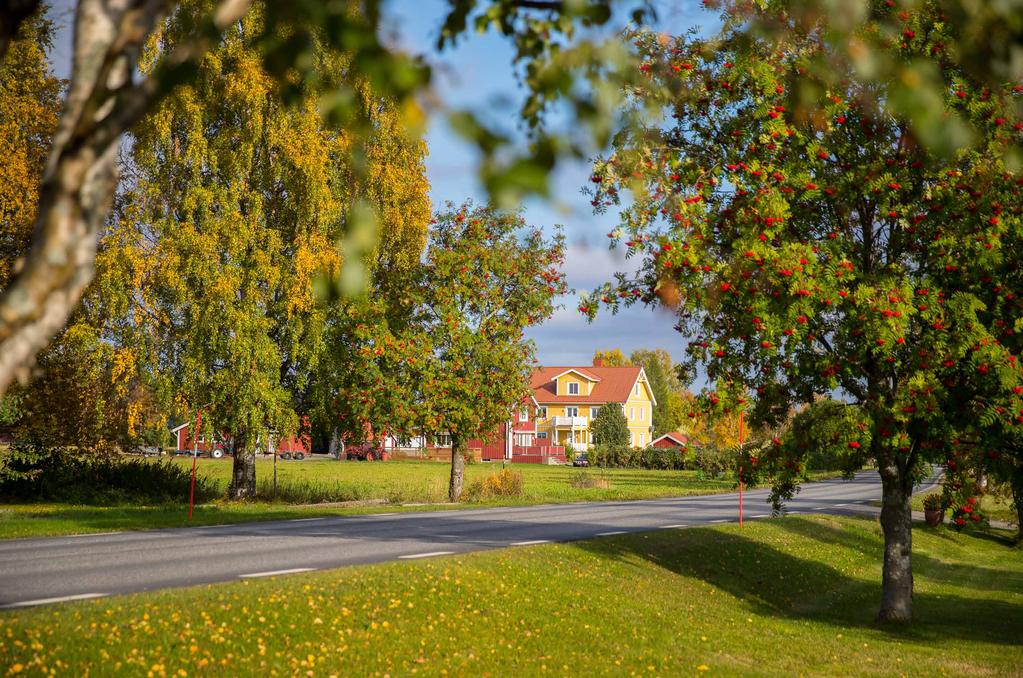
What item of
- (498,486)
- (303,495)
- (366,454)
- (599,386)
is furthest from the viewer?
(599,386)

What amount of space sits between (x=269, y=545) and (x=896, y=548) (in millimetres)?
10042

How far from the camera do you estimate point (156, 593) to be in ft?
32.1

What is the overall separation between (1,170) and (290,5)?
22882 millimetres

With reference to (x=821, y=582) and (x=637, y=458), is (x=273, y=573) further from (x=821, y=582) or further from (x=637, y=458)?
(x=637, y=458)

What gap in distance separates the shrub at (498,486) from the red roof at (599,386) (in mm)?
55926

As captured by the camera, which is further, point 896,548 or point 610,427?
point 610,427

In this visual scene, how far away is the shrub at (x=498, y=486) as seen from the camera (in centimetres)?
3084

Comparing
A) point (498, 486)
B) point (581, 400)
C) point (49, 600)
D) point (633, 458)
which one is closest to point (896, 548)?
point (49, 600)

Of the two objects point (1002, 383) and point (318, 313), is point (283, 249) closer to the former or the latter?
point (318, 313)

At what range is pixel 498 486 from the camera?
31.8m

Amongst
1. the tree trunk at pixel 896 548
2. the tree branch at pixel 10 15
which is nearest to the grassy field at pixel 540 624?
the tree trunk at pixel 896 548

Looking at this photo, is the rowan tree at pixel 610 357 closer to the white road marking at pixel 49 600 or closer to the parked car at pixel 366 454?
the parked car at pixel 366 454

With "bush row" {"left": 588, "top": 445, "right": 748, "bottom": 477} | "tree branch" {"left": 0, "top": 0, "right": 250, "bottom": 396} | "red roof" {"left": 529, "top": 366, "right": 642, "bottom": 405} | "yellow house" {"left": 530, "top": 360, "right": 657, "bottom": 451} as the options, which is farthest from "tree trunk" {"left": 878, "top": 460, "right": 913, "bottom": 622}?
"yellow house" {"left": 530, "top": 360, "right": 657, "bottom": 451}

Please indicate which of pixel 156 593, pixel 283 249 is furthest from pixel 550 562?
pixel 283 249
